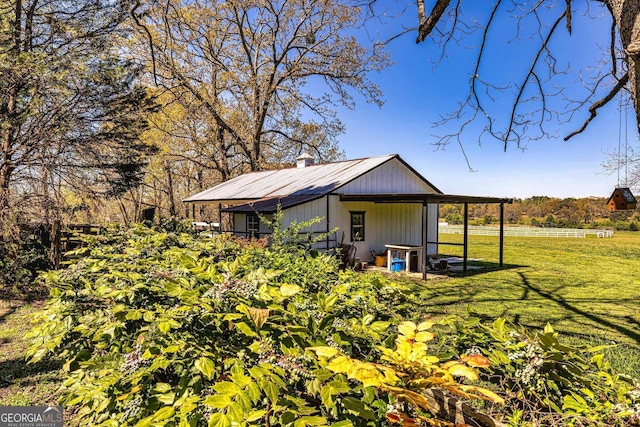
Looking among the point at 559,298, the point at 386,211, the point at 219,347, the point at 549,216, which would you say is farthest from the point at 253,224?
the point at 549,216

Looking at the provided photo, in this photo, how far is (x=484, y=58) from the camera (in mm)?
4031

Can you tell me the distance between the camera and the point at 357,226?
15500 millimetres

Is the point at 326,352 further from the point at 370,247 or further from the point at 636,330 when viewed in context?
the point at 370,247

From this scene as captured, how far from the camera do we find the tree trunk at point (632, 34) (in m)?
1.80

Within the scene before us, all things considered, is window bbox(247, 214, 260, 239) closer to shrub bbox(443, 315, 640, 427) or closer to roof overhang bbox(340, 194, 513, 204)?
roof overhang bbox(340, 194, 513, 204)

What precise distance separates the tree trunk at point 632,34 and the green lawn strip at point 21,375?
173 inches

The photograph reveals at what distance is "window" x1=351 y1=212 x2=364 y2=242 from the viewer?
15344 mm

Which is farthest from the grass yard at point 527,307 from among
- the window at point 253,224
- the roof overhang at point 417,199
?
the window at point 253,224

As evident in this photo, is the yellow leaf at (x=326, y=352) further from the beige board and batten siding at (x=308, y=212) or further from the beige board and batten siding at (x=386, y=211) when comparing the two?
the beige board and batten siding at (x=386, y=211)

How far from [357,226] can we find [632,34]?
541 inches

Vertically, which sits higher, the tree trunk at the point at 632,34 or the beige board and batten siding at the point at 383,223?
the tree trunk at the point at 632,34

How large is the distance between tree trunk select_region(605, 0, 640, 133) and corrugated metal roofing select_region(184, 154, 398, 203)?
1206 cm

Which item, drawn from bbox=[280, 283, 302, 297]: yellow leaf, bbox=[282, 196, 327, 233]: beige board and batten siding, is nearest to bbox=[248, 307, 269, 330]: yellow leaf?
bbox=[280, 283, 302, 297]: yellow leaf

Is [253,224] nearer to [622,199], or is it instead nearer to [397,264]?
[397,264]
